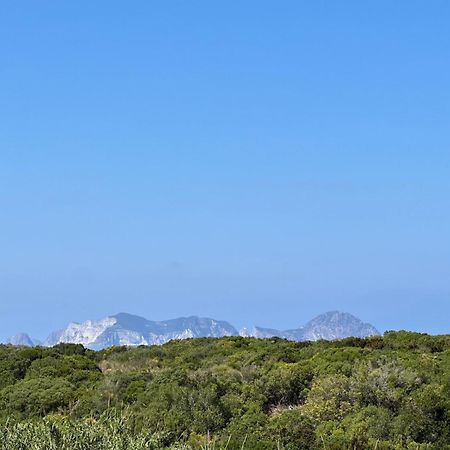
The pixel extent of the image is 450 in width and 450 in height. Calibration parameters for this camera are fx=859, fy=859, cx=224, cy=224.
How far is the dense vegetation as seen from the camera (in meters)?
18.6

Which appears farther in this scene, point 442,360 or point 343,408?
point 442,360

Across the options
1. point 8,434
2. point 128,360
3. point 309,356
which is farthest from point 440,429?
point 128,360

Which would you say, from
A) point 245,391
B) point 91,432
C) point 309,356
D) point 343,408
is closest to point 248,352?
point 309,356

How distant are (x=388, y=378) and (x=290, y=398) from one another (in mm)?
2978

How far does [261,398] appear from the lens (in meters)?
22.2

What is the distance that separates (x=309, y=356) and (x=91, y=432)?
16.9 meters

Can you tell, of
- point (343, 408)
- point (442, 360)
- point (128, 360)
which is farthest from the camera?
point (128, 360)

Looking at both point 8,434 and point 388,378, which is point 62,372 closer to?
point 388,378

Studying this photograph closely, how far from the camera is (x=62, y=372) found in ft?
88.6

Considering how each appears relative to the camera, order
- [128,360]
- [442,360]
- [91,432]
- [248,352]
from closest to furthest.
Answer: [91,432] < [442,360] < [248,352] < [128,360]

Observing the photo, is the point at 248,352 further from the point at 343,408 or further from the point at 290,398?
the point at 343,408

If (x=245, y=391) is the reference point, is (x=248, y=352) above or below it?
above

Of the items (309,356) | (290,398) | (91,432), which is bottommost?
(91,432)

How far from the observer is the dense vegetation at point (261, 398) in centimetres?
1864
